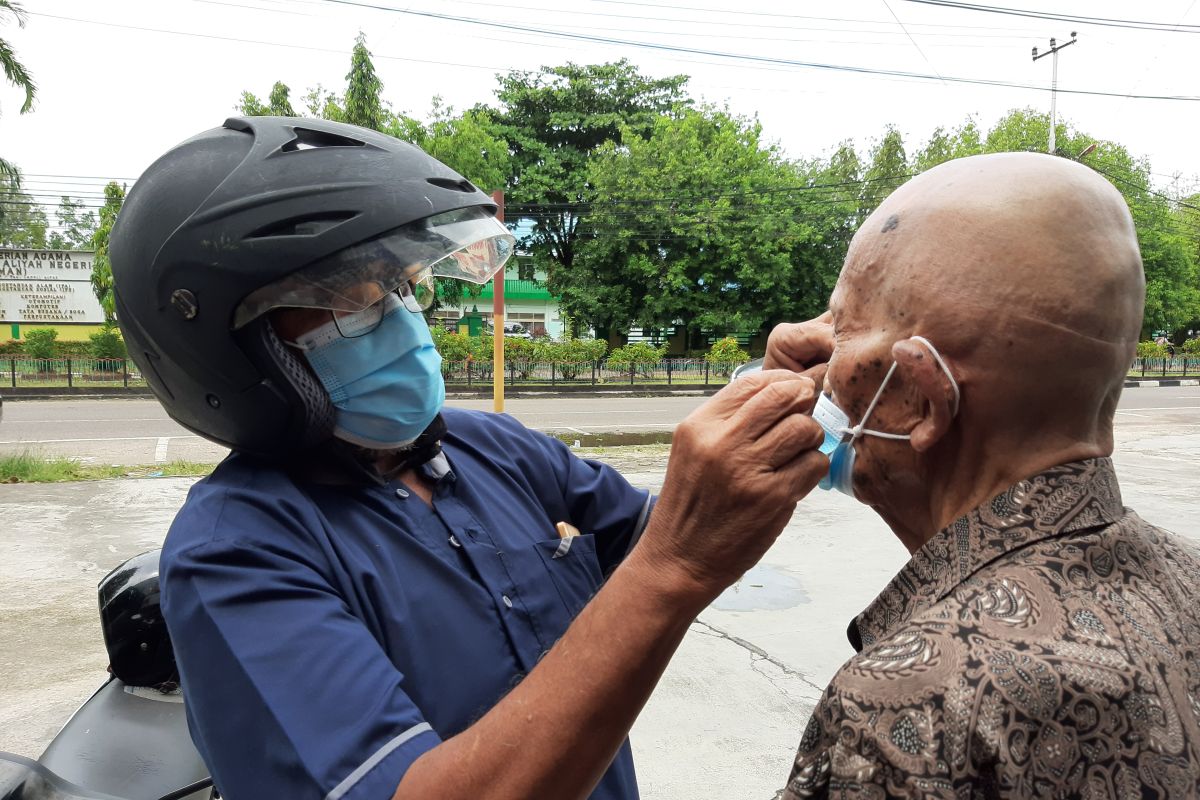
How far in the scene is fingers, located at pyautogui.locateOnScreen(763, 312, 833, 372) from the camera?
132 cm

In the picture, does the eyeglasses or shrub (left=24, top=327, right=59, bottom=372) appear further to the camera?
shrub (left=24, top=327, right=59, bottom=372)

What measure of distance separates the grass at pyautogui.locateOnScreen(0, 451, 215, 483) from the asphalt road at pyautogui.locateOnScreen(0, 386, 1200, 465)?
0.91 meters

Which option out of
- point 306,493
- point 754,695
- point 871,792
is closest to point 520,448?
point 306,493

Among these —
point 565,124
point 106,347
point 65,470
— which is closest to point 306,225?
point 65,470

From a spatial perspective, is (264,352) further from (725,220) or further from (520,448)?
(725,220)

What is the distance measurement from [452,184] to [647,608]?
2.72 feet

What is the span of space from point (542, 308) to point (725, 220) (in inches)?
891

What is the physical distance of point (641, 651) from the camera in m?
0.96

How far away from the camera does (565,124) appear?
27.1 metres

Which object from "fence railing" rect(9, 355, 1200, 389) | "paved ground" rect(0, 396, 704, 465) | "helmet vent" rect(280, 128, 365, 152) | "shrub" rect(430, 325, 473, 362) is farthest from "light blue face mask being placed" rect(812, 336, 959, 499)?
"shrub" rect(430, 325, 473, 362)

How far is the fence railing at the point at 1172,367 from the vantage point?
2802 centimetres

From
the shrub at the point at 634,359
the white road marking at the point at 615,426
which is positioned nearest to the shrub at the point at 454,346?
the shrub at the point at 634,359

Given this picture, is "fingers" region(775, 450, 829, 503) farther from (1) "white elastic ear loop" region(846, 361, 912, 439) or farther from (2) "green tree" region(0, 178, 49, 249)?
(2) "green tree" region(0, 178, 49, 249)

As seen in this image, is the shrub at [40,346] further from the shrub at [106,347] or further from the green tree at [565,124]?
the green tree at [565,124]
